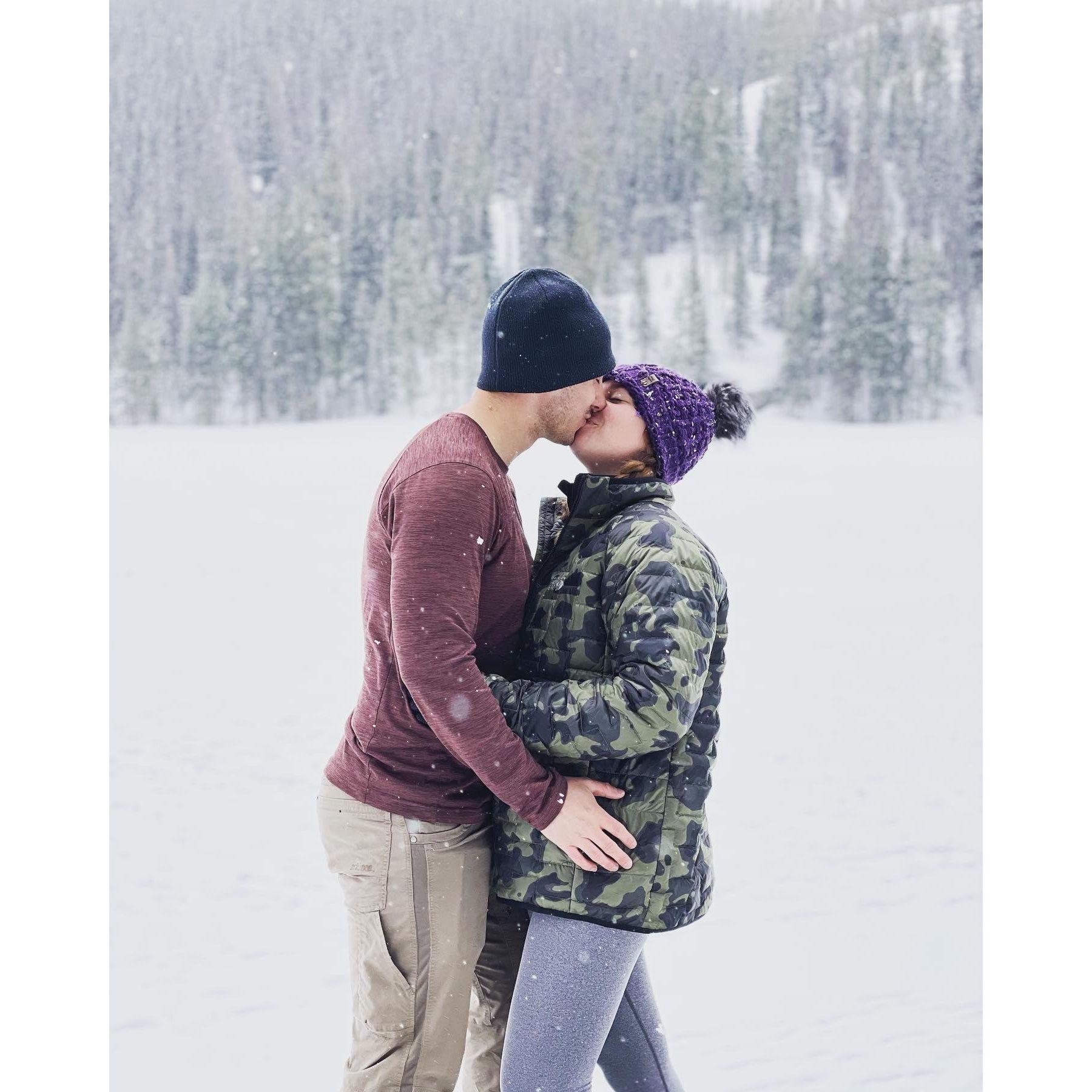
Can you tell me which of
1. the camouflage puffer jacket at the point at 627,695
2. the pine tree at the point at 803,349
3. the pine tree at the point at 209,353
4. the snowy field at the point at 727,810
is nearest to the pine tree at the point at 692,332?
the pine tree at the point at 803,349

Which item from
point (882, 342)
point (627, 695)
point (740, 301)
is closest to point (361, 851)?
point (627, 695)

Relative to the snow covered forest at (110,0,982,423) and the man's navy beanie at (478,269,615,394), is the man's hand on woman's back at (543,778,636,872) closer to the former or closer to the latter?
the man's navy beanie at (478,269,615,394)

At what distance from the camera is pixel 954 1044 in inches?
87.1

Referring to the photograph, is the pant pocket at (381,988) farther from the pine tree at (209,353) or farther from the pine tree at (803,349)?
the pine tree at (209,353)

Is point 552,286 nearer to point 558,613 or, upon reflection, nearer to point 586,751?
point 558,613

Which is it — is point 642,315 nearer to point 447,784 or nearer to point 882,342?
point 882,342

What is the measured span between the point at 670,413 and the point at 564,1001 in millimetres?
686


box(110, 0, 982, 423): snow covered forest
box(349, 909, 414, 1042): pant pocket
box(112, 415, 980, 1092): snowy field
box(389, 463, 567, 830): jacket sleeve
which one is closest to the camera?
box(389, 463, 567, 830): jacket sleeve

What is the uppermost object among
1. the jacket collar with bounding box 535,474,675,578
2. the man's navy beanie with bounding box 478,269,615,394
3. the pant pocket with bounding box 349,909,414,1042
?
the man's navy beanie with bounding box 478,269,615,394

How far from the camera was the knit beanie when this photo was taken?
118 cm

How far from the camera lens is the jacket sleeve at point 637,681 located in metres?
1.04

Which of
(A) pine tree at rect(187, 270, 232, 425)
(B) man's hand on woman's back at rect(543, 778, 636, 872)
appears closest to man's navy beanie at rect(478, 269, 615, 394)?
(B) man's hand on woman's back at rect(543, 778, 636, 872)

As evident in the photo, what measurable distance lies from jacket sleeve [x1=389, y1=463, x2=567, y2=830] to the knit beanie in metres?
0.24

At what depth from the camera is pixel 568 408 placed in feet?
3.79
